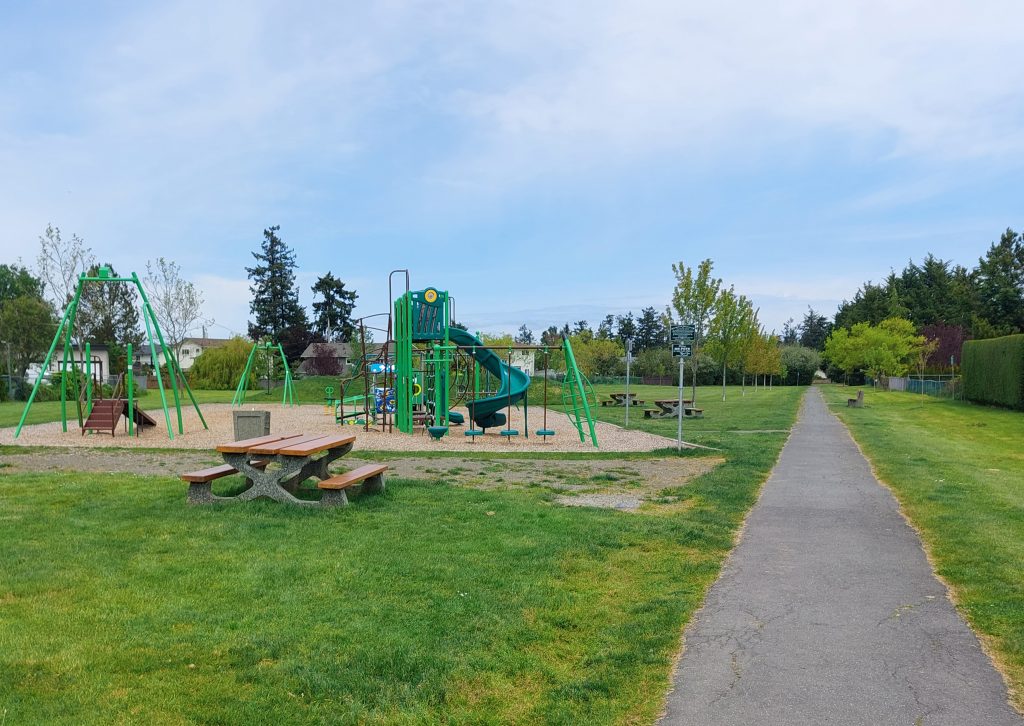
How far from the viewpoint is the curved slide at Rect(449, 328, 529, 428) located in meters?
18.9

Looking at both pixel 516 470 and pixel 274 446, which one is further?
pixel 516 470

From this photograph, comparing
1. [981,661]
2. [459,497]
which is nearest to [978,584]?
[981,661]

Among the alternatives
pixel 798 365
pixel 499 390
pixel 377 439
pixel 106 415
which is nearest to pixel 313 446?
pixel 377 439

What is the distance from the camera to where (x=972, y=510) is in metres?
8.53

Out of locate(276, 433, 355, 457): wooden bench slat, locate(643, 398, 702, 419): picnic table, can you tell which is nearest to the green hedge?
locate(643, 398, 702, 419): picnic table

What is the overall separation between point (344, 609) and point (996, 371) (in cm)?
3266

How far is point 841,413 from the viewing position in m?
29.0

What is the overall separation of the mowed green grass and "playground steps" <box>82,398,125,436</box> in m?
15.8

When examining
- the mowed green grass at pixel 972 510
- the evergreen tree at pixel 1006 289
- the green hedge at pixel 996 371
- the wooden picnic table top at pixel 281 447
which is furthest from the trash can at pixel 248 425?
the evergreen tree at pixel 1006 289

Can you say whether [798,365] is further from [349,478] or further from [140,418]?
[349,478]

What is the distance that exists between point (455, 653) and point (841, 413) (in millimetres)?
27836

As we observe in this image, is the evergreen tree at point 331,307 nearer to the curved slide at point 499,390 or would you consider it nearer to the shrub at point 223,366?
the shrub at point 223,366

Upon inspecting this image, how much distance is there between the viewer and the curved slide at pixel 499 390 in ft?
61.9

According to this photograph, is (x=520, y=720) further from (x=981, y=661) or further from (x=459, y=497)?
(x=459, y=497)
